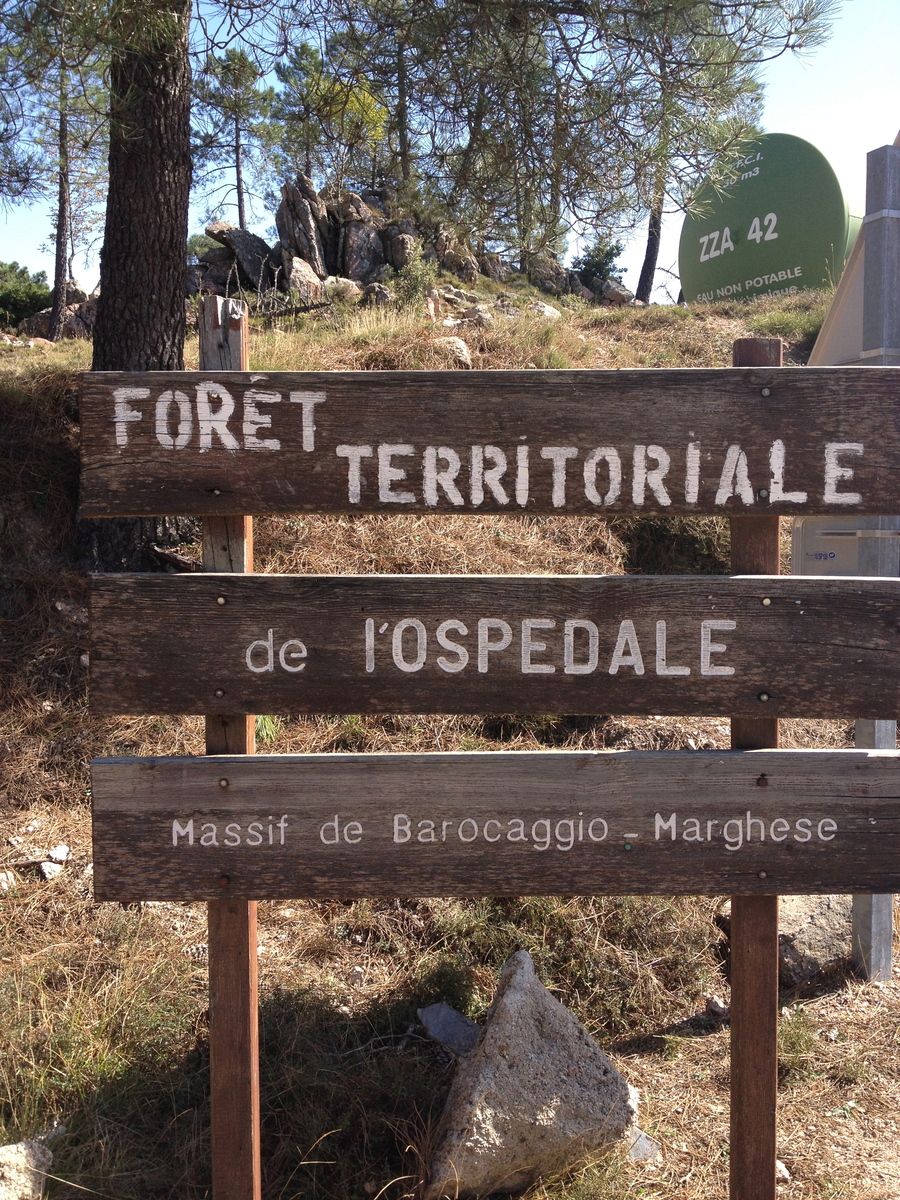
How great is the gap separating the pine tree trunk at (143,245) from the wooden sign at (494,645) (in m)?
3.13

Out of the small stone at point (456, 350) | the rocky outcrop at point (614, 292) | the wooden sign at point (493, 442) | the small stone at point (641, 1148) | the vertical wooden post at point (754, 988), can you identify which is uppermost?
the rocky outcrop at point (614, 292)

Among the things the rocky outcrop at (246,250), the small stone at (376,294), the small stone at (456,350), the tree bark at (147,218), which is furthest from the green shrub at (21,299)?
the tree bark at (147,218)

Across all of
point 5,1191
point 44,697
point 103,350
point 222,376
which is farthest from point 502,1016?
point 103,350

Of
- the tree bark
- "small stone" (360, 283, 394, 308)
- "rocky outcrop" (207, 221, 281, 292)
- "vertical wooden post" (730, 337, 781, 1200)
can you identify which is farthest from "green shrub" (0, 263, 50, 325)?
"vertical wooden post" (730, 337, 781, 1200)

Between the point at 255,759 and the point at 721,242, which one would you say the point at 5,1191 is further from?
the point at 721,242

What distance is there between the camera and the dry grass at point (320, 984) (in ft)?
9.02

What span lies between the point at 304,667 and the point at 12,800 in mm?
2588

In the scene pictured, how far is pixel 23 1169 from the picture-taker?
99.0 inches

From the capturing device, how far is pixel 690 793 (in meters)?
2.39

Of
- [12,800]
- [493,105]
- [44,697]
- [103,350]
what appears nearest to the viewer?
[12,800]

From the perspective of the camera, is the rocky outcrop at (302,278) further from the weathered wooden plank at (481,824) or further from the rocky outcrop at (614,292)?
the weathered wooden plank at (481,824)

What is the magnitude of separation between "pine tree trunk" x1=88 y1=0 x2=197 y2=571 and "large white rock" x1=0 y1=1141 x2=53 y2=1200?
325 centimetres

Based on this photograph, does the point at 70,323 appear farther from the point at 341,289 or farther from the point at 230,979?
the point at 230,979

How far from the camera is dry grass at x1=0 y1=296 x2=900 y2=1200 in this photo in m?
2.75
